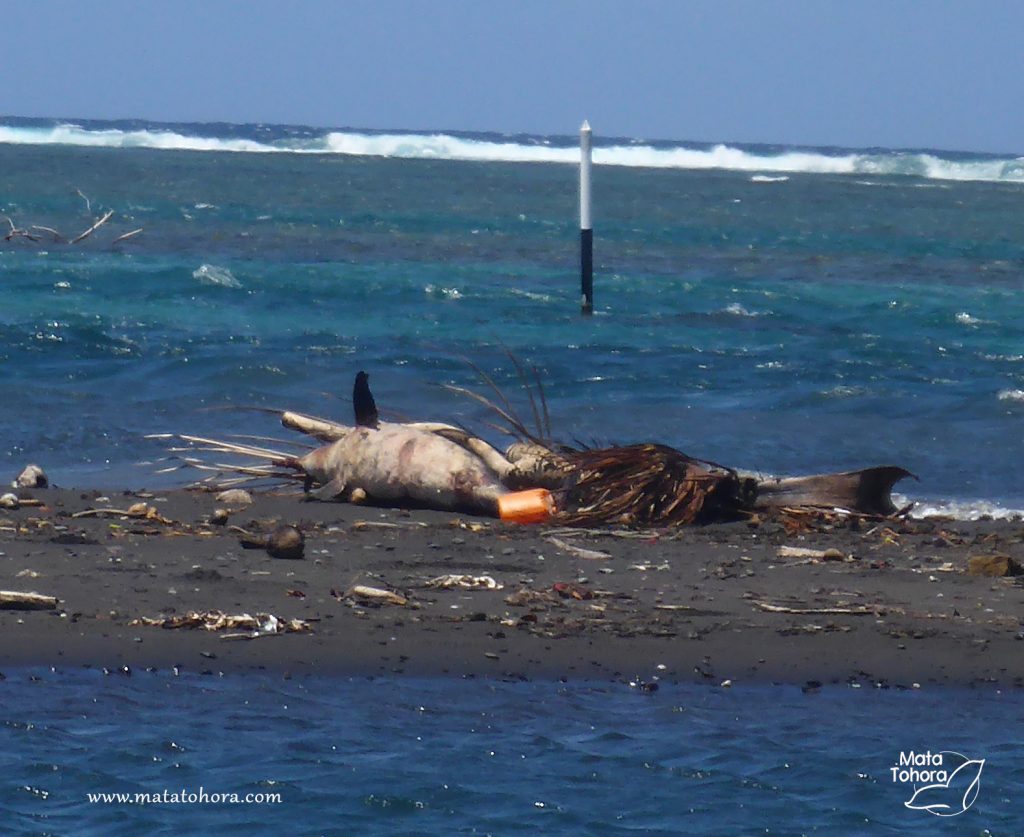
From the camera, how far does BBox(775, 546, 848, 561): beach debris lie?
7.42 m

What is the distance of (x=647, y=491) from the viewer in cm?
816

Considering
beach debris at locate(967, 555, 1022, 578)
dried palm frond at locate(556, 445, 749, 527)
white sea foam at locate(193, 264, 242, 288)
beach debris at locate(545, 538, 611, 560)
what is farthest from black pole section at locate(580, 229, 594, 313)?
beach debris at locate(967, 555, 1022, 578)

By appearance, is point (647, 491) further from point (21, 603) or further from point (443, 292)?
point (443, 292)

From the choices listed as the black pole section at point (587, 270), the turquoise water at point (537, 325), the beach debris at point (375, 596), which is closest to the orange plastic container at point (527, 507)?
the beach debris at point (375, 596)

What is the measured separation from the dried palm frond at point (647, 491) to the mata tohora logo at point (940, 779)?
10.4 ft

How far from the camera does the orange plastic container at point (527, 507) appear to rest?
809 centimetres

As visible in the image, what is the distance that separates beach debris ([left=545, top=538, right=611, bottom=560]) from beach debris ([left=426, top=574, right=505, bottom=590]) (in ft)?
2.39

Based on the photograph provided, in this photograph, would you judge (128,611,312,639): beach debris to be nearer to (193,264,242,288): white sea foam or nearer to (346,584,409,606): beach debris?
(346,584,409,606): beach debris

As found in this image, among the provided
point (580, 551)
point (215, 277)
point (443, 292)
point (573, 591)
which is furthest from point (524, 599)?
point (215, 277)

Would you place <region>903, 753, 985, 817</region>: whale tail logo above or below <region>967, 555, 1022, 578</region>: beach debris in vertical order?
below

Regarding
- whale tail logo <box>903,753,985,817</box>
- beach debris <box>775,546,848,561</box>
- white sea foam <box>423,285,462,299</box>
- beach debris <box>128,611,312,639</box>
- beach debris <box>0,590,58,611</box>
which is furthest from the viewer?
white sea foam <box>423,285,462,299</box>

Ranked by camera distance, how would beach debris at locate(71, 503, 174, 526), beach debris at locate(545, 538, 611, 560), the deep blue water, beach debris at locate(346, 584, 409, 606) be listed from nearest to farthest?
the deep blue water < beach debris at locate(346, 584, 409, 606) < beach debris at locate(545, 538, 611, 560) < beach debris at locate(71, 503, 174, 526)

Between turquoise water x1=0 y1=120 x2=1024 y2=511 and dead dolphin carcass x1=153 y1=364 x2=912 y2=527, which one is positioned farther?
turquoise water x1=0 y1=120 x2=1024 y2=511

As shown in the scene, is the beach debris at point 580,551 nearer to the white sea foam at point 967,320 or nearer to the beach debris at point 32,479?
the beach debris at point 32,479
